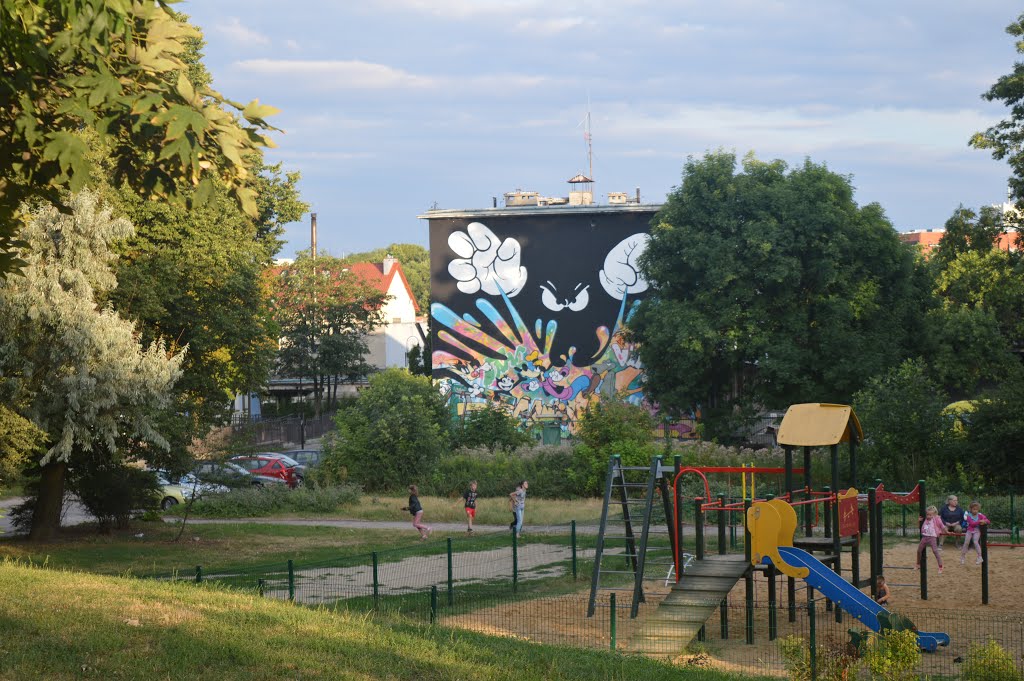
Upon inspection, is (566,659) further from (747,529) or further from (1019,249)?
(1019,249)

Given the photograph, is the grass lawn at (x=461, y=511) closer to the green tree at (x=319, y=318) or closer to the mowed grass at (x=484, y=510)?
the mowed grass at (x=484, y=510)

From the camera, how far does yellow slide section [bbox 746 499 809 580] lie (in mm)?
16234

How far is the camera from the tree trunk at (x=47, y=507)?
91.3 feet

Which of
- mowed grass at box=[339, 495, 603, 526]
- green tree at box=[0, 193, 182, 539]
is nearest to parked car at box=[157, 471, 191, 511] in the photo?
mowed grass at box=[339, 495, 603, 526]

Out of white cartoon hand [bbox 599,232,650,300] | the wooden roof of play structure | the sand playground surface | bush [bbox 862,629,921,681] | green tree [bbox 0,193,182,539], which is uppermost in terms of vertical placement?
white cartoon hand [bbox 599,232,650,300]

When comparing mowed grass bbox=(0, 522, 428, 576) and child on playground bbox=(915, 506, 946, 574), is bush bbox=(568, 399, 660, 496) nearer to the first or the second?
mowed grass bbox=(0, 522, 428, 576)

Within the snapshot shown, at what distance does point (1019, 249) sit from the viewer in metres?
40.0

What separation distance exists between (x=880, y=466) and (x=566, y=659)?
82.2 ft

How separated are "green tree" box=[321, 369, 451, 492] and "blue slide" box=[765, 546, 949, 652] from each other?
24.5 m

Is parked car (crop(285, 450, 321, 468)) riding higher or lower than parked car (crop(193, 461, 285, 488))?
lower

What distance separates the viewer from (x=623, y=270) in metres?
53.9

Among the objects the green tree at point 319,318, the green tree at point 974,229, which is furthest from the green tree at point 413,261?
the green tree at point 974,229

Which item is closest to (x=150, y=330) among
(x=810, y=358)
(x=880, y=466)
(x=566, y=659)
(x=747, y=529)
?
(x=747, y=529)

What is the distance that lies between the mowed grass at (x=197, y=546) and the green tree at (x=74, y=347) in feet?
8.08
